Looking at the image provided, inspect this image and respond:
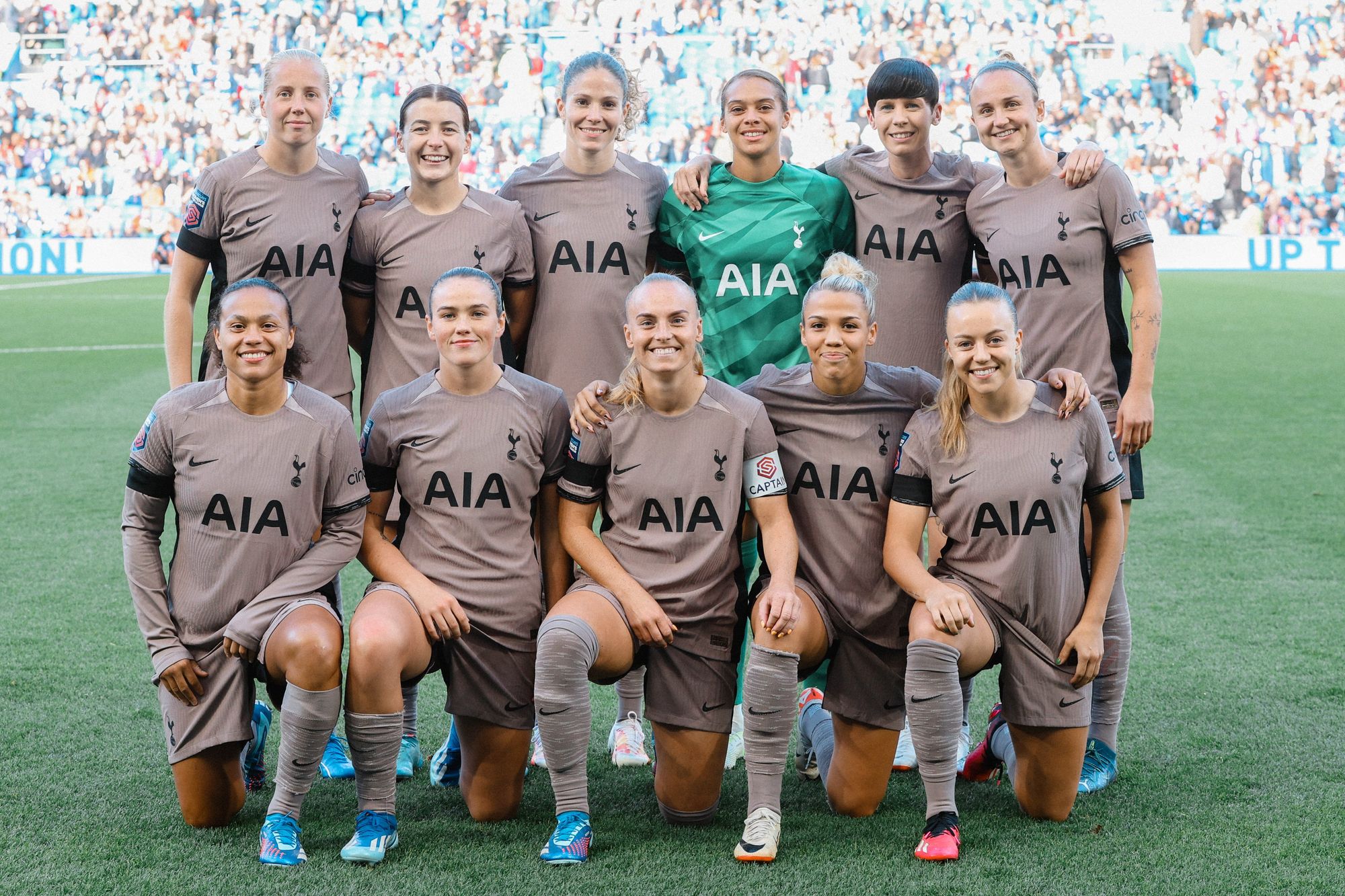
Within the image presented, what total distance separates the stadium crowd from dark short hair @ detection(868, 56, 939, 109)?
20653mm

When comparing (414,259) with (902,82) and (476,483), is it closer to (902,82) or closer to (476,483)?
(476,483)

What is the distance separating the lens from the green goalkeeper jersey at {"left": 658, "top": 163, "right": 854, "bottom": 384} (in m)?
3.93

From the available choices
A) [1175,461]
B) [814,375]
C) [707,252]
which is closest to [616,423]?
[814,375]

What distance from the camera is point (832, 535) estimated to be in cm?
339

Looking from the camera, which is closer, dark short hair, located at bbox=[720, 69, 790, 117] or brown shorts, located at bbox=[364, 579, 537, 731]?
brown shorts, located at bbox=[364, 579, 537, 731]

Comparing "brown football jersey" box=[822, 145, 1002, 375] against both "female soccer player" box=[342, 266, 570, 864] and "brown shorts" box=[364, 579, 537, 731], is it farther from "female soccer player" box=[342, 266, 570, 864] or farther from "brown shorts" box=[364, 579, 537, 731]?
"brown shorts" box=[364, 579, 537, 731]

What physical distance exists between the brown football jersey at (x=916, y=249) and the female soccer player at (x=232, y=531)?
1.63m

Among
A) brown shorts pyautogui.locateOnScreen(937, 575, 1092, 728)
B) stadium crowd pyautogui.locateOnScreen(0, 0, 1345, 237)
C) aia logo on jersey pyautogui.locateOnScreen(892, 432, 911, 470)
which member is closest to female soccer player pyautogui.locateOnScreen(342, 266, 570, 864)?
aia logo on jersey pyautogui.locateOnScreen(892, 432, 911, 470)

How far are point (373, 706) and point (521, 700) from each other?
1.39 feet

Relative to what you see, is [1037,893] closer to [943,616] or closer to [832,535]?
[943,616]

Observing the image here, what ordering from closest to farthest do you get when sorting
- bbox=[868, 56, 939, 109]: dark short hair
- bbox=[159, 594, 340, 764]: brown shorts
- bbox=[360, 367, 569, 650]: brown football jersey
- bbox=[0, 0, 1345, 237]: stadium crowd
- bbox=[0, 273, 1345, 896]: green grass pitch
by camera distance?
bbox=[0, 273, 1345, 896]: green grass pitch < bbox=[159, 594, 340, 764]: brown shorts < bbox=[360, 367, 569, 650]: brown football jersey < bbox=[868, 56, 939, 109]: dark short hair < bbox=[0, 0, 1345, 237]: stadium crowd

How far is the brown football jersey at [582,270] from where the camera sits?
3953 millimetres

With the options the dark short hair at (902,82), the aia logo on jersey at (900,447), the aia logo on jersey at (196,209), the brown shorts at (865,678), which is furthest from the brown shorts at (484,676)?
the dark short hair at (902,82)

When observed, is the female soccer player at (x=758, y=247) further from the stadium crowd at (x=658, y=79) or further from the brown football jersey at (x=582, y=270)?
the stadium crowd at (x=658, y=79)
